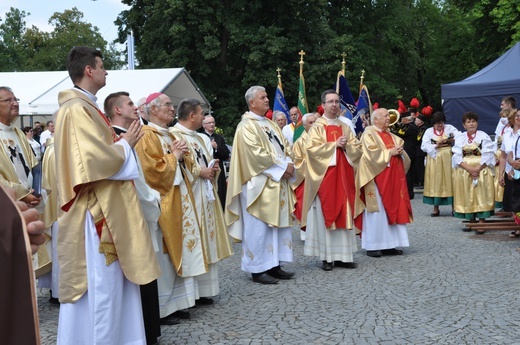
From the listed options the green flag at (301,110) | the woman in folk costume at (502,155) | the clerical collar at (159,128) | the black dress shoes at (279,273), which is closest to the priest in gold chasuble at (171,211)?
the clerical collar at (159,128)

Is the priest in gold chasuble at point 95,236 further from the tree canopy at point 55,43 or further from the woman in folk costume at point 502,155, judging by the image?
the tree canopy at point 55,43

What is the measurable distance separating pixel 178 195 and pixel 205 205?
636 millimetres

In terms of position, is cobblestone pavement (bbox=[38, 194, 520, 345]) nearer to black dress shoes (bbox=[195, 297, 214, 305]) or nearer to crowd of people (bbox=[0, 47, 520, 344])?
black dress shoes (bbox=[195, 297, 214, 305])

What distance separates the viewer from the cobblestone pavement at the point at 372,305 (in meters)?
5.05

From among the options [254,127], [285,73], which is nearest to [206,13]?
[285,73]

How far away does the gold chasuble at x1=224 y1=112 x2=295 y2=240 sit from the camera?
284 inches

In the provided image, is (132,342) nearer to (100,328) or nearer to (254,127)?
(100,328)

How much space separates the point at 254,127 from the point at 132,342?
3569 millimetres

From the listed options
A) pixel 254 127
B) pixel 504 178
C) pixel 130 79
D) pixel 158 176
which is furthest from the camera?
pixel 130 79

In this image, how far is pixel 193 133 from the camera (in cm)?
645

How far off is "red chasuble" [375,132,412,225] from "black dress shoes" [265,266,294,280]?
198cm

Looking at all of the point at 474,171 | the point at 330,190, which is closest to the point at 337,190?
the point at 330,190

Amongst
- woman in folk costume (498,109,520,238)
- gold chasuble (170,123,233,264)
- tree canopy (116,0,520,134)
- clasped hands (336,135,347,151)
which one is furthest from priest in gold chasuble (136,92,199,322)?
tree canopy (116,0,520,134)

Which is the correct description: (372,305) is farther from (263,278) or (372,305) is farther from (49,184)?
(49,184)
